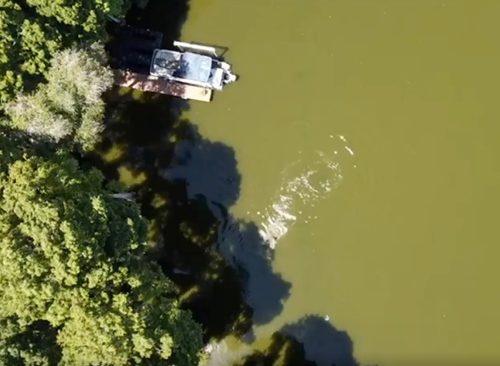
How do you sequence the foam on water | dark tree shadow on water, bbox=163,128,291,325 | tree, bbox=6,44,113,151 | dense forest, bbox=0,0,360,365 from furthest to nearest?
the foam on water, dark tree shadow on water, bbox=163,128,291,325, tree, bbox=6,44,113,151, dense forest, bbox=0,0,360,365

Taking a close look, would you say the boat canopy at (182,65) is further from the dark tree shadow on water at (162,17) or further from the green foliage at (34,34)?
the green foliage at (34,34)

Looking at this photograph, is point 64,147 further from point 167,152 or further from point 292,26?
point 292,26

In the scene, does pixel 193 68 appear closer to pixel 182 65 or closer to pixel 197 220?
pixel 182 65

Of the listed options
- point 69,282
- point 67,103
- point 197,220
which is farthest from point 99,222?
point 197,220

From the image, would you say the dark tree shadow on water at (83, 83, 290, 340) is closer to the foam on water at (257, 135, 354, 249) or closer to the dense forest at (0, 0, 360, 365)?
the dense forest at (0, 0, 360, 365)

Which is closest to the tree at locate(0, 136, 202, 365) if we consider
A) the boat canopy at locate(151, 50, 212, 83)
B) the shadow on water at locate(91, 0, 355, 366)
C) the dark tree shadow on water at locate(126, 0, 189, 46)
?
the shadow on water at locate(91, 0, 355, 366)
